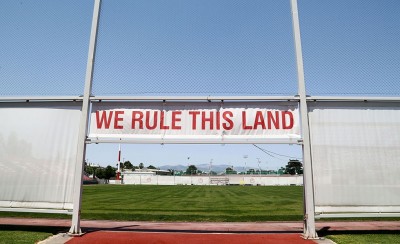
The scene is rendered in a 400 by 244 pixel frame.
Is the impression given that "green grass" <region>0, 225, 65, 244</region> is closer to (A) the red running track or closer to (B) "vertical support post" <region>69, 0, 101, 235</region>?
(B) "vertical support post" <region>69, 0, 101, 235</region>

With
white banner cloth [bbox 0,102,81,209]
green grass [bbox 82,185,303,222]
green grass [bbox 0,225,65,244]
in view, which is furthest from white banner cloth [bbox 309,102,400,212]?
green grass [bbox 0,225,65,244]

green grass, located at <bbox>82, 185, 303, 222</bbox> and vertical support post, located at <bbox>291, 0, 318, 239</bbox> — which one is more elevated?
vertical support post, located at <bbox>291, 0, 318, 239</bbox>

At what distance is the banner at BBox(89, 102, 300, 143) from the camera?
805 cm

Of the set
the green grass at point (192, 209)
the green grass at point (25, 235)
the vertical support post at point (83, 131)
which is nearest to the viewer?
the green grass at point (25, 235)

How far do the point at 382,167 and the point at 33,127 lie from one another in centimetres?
947

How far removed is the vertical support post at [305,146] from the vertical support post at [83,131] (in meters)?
5.58

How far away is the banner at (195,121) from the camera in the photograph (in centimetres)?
805

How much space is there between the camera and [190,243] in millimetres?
6621

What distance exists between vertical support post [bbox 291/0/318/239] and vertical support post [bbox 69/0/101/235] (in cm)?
558

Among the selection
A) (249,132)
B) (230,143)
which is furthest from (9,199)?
(249,132)

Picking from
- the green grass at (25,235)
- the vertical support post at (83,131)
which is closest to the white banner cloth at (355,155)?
the vertical support post at (83,131)

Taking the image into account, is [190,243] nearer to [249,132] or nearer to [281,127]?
[249,132]

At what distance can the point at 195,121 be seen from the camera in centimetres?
822

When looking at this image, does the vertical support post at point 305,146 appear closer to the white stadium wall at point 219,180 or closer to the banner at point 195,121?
the banner at point 195,121
